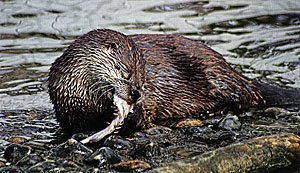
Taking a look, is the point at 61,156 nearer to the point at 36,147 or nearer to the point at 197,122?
the point at 36,147

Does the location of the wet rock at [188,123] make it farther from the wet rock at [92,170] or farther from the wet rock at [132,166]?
the wet rock at [92,170]

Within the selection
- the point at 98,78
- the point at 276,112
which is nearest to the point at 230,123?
the point at 276,112

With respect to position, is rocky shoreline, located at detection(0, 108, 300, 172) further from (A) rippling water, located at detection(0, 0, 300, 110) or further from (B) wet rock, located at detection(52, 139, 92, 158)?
(A) rippling water, located at detection(0, 0, 300, 110)

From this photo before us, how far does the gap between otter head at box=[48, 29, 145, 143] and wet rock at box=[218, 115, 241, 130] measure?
2.91 ft

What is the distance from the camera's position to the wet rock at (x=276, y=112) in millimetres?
5070

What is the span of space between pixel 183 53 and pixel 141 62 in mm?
858

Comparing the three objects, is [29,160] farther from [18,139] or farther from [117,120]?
[117,120]

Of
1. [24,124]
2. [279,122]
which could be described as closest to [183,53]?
[279,122]

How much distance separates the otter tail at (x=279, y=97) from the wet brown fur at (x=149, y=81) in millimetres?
56

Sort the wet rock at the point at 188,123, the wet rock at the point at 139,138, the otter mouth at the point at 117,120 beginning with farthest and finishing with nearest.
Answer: the wet rock at the point at 188,123 < the wet rock at the point at 139,138 < the otter mouth at the point at 117,120

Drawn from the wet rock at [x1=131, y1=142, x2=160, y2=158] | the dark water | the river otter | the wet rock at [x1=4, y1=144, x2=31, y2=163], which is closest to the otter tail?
the river otter

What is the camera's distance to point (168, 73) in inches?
201

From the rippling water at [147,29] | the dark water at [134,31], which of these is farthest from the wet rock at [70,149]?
the rippling water at [147,29]

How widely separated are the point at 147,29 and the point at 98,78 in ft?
13.3
